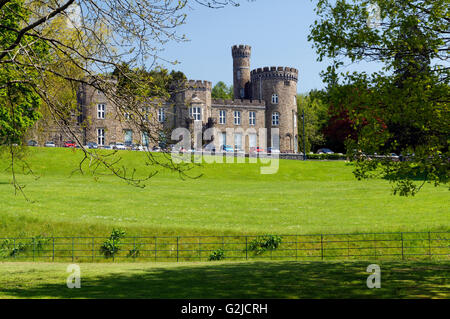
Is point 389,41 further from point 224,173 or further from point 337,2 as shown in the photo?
point 224,173

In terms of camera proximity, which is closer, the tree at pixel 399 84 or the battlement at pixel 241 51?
the tree at pixel 399 84

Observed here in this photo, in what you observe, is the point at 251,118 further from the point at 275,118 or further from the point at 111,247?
the point at 111,247

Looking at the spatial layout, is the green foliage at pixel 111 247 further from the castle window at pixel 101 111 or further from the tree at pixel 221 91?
the tree at pixel 221 91

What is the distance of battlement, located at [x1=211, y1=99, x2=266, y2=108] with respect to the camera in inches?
3450

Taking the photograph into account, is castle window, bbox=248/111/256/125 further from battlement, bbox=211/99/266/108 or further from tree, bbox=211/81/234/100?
tree, bbox=211/81/234/100

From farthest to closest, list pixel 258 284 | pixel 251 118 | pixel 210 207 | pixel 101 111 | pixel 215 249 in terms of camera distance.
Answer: pixel 251 118 < pixel 101 111 < pixel 210 207 < pixel 215 249 < pixel 258 284

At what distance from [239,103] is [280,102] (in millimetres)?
8255

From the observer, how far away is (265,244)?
2602cm

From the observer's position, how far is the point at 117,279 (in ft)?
47.8

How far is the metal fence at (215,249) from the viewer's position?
25094 millimetres

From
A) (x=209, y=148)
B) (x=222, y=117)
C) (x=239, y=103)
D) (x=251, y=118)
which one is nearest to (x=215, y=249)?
(x=209, y=148)

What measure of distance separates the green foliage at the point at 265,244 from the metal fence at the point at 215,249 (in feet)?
0.34

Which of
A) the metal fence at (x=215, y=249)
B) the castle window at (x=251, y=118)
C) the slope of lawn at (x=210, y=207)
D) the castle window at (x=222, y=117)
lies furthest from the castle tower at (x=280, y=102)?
the metal fence at (x=215, y=249)
